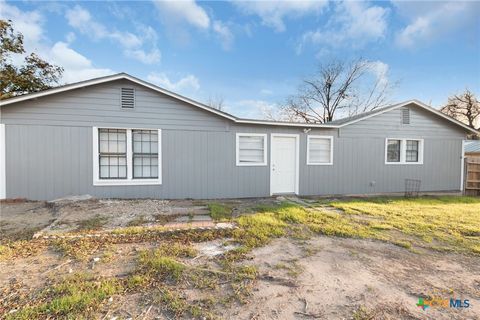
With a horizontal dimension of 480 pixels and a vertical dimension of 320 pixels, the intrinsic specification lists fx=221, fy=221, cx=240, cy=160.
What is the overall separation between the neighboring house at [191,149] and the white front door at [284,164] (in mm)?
37

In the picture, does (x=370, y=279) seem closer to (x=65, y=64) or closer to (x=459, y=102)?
(x=65, y=64)

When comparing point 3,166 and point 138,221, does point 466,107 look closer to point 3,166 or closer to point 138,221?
point 138,221

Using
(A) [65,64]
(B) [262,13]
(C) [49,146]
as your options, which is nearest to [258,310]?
(C) [49,146]

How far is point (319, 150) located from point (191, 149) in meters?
4.79

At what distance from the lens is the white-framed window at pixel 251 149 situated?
7.67 m

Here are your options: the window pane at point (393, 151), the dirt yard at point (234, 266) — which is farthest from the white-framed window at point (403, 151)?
the dirt yard at point (234, 266)

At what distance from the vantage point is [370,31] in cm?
1198

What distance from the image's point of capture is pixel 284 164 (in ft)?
26.8

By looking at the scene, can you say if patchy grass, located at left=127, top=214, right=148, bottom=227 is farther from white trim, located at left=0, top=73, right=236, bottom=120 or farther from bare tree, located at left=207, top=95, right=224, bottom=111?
bare tree, located at left=207, top=95, right=224, bottom=111

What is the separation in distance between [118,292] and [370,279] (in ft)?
9.02

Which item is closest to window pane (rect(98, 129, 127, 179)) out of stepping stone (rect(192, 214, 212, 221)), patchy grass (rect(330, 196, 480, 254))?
stepping stone (rect(192, 214, 212, 221))

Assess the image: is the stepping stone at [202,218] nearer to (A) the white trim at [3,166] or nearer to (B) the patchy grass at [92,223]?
(B) the patchy grass at [92,223]

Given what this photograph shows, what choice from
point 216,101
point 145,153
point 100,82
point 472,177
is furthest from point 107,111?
point 216,101

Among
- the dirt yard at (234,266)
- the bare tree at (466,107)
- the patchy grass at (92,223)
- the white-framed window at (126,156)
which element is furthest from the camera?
the bare tree at (466,107)
